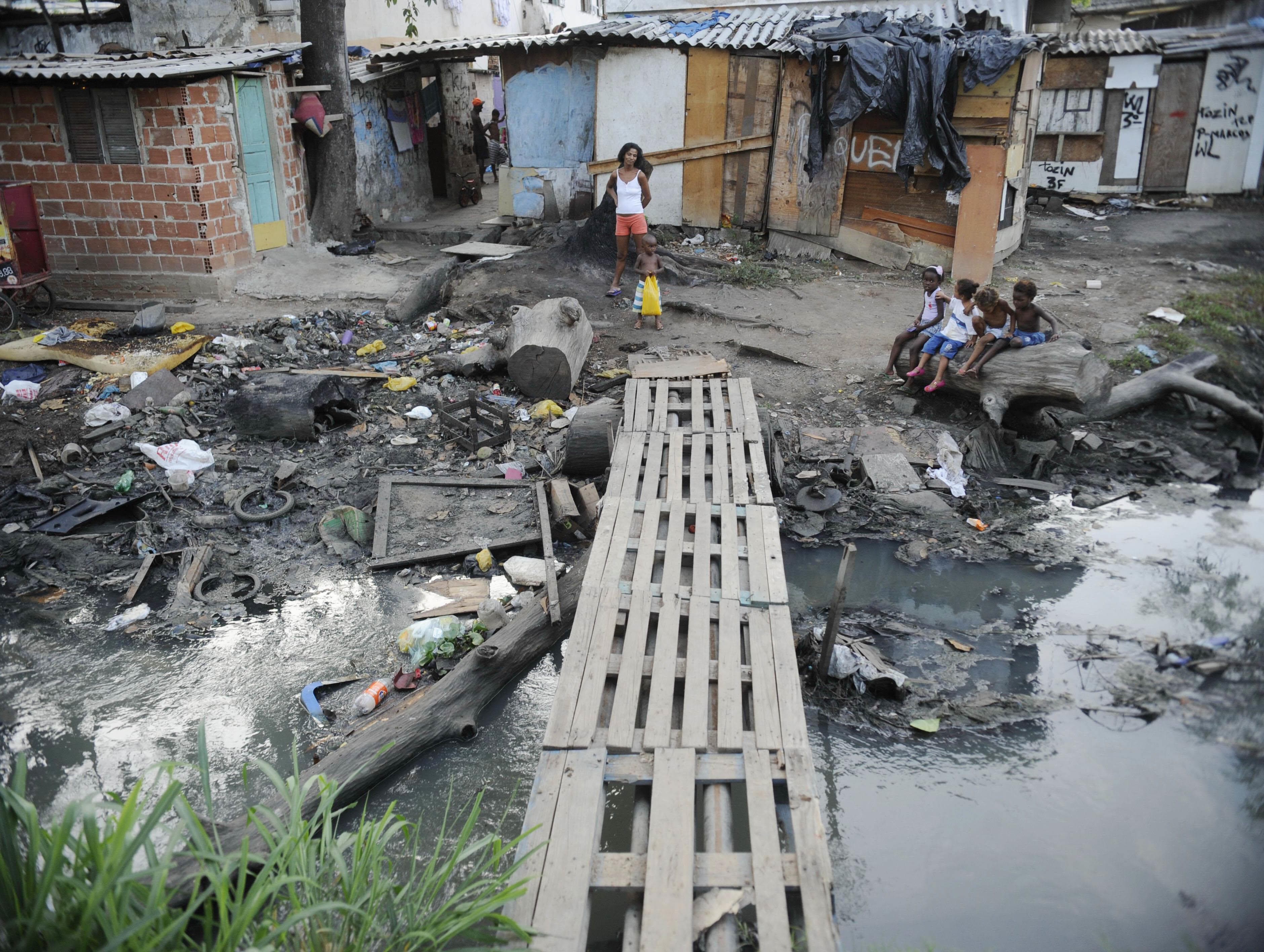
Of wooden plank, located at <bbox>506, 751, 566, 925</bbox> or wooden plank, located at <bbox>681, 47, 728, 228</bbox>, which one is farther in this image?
wooden plank, located at <bbox>681, 47, 728, 228</bbox>

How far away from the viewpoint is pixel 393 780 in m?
3.60

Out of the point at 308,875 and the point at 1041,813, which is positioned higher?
the point at 308,875

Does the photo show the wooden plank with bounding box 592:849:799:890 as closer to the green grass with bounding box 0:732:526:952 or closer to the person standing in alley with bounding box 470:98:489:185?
the green grass with bounding box 0:732:526:952

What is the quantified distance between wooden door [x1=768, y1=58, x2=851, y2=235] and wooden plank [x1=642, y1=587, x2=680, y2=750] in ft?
27.2

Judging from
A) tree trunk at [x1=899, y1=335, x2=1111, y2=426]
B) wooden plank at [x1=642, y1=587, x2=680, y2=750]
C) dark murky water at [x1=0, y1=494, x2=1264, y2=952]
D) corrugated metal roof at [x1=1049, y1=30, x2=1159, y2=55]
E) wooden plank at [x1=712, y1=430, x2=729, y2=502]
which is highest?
corrugated metal roof at [x1=1049, y1=30, x2=1159, y2=55]

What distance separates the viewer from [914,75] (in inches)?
373

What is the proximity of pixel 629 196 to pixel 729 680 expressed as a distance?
6.43 meters

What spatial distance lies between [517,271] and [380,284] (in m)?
1.66

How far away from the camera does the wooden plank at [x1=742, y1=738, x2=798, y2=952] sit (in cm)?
231

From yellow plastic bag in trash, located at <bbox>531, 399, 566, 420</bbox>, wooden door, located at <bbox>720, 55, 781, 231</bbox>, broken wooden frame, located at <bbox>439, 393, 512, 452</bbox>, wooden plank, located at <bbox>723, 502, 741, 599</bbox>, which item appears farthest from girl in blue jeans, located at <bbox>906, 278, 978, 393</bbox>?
wooden door, located at <bbox>720, 55, 781, 231</bbox>

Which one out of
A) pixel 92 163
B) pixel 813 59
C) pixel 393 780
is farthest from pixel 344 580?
pixel 813 59

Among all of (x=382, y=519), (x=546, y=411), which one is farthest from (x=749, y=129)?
(x=382, y=519)

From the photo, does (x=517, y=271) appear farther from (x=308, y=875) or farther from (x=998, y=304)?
(x=308, y=875)

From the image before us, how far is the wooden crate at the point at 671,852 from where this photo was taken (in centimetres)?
236
